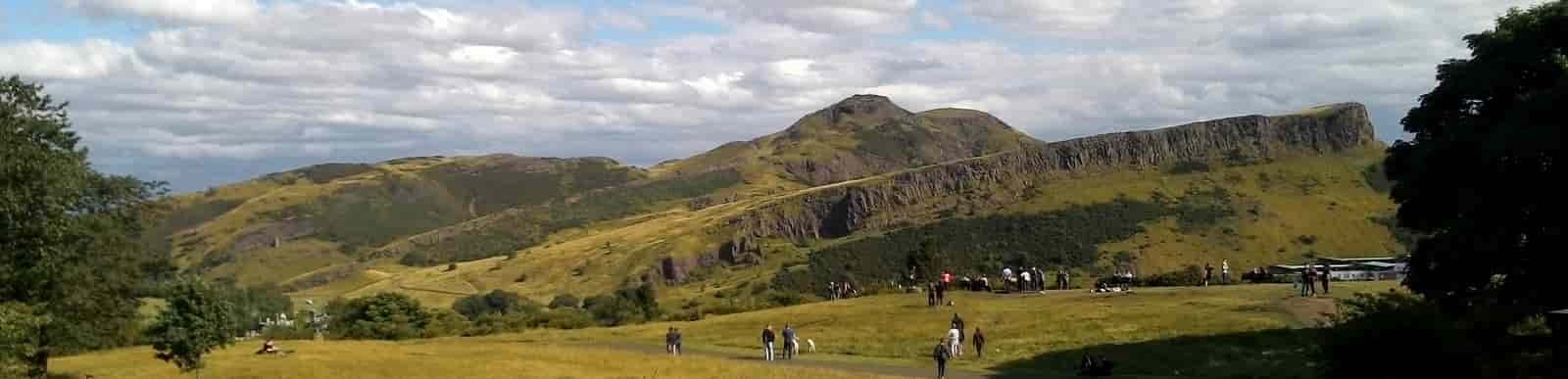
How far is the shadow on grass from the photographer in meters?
40.7

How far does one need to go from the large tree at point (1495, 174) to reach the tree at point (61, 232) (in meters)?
47.4

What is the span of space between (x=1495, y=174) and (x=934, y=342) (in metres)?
24.5

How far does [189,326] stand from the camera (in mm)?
43656

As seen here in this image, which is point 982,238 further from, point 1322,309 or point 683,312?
point 1322,309

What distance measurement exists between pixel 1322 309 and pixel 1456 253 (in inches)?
602

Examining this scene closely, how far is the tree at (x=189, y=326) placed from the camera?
4322cm

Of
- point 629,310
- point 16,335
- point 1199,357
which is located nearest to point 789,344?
point 1199,357

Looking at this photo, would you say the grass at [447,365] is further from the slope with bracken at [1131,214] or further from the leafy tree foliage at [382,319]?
the slope with bracken at [1131,214]

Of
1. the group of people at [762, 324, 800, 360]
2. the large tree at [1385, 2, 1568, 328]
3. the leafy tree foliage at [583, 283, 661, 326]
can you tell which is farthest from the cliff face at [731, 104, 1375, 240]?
the large tree at [1385, 2, 1568, 328]

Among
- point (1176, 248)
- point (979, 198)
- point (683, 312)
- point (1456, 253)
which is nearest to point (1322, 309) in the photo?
point (1456, 253)

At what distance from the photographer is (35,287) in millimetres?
45500

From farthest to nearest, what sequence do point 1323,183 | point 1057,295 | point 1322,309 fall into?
1. point 1323,183
2. point 1057,295
3. point 1322,309

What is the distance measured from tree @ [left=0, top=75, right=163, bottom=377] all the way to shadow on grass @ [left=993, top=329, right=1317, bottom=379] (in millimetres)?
36696

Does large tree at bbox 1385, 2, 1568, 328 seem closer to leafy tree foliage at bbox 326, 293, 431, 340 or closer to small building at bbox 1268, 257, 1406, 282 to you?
small building at bbox 1268, 257, 1406, 282
